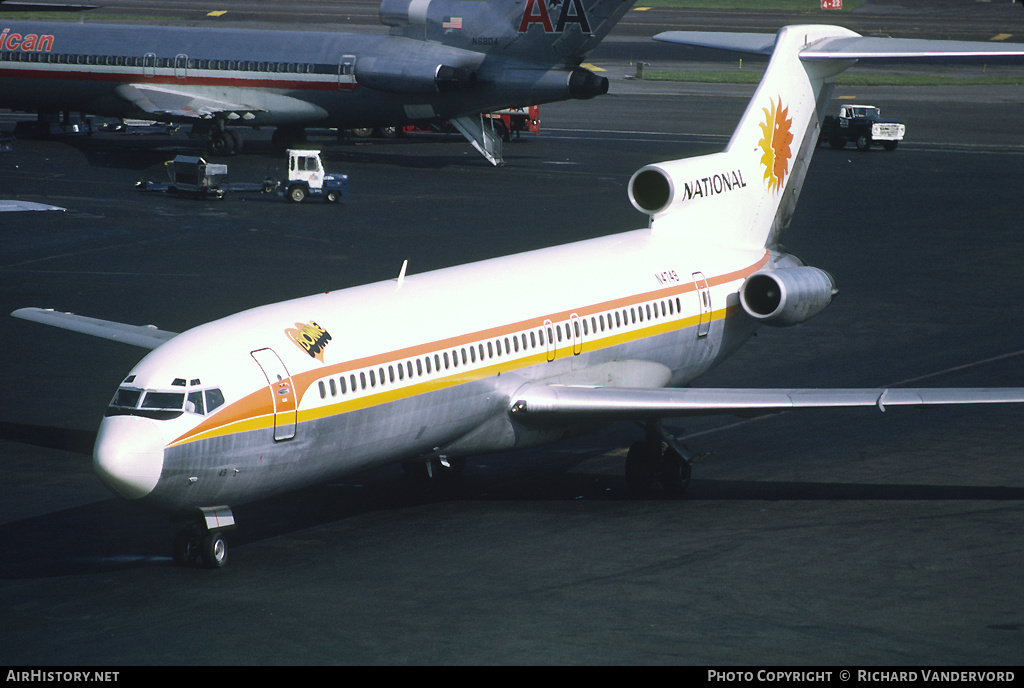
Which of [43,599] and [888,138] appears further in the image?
[888,138]

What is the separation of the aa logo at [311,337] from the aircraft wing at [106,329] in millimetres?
4897

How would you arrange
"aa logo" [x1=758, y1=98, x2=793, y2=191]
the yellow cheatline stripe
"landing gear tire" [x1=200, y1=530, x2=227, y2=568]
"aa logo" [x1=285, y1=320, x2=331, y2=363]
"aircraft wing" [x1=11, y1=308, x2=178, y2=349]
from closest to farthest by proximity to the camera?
the yellow cheatline stripe, "landing gear tire" [x1=200, y1=530, x2=227, y2=568], "aa logo" [x1=285, y1=320, x2=331, y2=363], "aircraft wing" [x1=11, y1=308, x2=178, y2=349], "aa logo" [x1=758, y1=98, x2=793, y2=191]

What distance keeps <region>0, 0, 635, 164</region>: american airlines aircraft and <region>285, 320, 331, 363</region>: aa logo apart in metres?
40.7

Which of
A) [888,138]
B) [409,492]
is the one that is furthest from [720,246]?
[888,138]

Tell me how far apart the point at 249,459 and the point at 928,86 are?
3593 inches

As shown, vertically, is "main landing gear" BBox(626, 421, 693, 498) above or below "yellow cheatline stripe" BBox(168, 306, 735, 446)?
below

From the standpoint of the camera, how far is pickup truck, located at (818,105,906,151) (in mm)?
69250

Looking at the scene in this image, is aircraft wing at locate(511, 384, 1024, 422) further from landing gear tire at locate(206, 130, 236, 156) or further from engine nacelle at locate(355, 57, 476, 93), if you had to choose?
landing gear tire at locate(206, 130, 236, 156)

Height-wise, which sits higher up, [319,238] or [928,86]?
[928,86]

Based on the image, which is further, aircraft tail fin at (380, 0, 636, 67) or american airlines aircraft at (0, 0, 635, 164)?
american airlines aircraft at (0, 0, 635, 164)

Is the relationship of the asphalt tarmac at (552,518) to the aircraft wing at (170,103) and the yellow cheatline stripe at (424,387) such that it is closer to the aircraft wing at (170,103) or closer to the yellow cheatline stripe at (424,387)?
the yellow cheatline stripe at (424,387)

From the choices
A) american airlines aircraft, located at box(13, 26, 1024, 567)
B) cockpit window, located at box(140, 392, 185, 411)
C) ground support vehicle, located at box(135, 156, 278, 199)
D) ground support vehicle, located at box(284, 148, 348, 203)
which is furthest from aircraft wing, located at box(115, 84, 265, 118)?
cockpit window, located at box(140, 392, 185, 411)

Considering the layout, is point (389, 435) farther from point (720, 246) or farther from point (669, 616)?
point (720, 246)

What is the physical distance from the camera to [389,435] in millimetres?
19719
